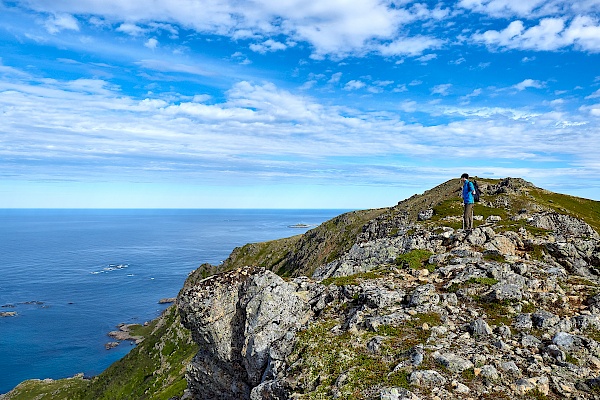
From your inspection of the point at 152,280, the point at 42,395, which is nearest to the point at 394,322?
the point at 42,395

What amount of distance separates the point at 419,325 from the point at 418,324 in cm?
7

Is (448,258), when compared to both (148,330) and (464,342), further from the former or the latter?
(148,330)

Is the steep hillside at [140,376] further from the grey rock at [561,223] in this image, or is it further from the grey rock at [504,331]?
the grey rock at [504,331]

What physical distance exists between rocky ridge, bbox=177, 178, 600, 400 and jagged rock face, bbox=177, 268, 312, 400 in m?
0.06

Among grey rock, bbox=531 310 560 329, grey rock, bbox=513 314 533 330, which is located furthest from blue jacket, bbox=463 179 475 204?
grey rock, bbox=513 314 533 330

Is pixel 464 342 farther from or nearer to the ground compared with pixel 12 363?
farther from the ground

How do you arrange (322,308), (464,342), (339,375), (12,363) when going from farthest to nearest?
(12,363), (322,308), (464,342), (339,375)

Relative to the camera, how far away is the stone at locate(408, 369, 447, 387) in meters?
12.4

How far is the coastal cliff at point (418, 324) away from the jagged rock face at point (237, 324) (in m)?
0.07

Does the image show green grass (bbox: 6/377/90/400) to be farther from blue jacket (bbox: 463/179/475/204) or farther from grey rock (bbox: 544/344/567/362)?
grey rock (bbox: 544/344/567/362)

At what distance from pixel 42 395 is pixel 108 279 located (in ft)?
380

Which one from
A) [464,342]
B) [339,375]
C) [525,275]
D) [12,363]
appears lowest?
[12,363]

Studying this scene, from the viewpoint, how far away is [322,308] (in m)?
19.5

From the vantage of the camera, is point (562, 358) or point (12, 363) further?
point (12, 363)
